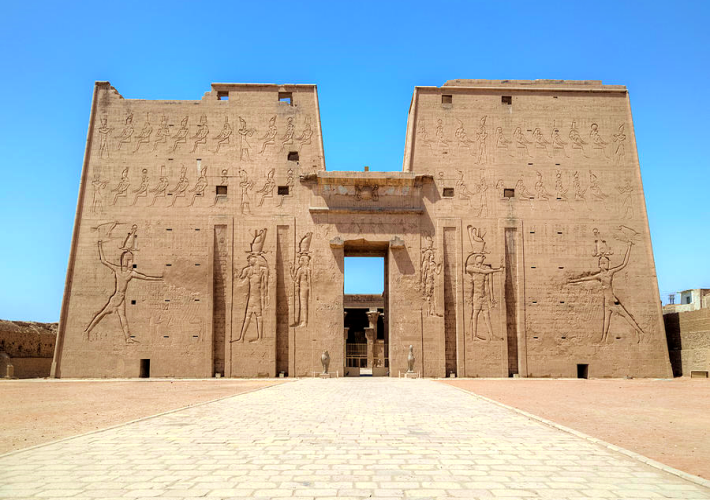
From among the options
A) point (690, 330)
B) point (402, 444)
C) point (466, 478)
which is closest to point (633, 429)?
point (402, 444)

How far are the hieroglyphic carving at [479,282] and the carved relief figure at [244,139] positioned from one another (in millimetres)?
8576

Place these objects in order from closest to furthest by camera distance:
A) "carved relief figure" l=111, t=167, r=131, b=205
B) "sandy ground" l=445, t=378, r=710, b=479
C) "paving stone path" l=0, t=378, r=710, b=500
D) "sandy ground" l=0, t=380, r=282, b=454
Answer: "paving stone path" l=0, t=378, r=710, b=500 < "sandy ground" l=445, t=378, r=710, b=479 < "sandy ground" l=0, t=380, r=282, b=454 < "carved relief figure" l=111, t=167, r=131, b=205

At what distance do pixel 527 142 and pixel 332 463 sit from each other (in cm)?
1935

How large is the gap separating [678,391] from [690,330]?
810cm

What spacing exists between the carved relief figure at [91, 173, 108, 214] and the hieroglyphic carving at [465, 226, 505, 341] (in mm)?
13328

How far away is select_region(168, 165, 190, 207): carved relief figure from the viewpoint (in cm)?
2162

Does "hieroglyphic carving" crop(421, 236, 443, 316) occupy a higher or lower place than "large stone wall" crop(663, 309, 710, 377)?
higher

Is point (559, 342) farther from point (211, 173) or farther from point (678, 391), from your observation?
point (211, 173)

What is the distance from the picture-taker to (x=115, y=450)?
5832mm

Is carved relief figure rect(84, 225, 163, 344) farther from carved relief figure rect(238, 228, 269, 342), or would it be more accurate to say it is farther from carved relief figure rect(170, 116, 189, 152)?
carved relief figure rect(170, 116, 189, 152)

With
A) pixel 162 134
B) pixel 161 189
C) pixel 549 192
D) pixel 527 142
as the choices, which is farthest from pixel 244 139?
pixel 549 192

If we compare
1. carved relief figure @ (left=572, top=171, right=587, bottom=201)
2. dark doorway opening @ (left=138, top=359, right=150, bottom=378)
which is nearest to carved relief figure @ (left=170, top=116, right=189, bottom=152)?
dark doorway opening @ (left=138, top=359, right=150, bottom=378)

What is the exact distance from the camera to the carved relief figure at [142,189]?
21.6 metres

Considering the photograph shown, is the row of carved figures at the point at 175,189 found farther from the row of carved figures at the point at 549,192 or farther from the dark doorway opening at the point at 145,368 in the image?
the row of carved figures at the point at 549,192
